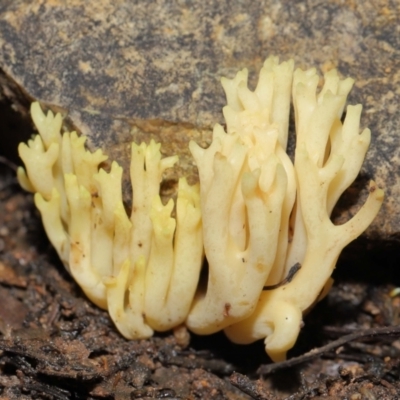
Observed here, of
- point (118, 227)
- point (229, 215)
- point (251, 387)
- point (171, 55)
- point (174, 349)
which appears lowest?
point (174, 349)

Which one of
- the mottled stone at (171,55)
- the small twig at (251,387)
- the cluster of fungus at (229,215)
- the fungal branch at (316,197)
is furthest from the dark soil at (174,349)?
the mottled stone at (171,55)

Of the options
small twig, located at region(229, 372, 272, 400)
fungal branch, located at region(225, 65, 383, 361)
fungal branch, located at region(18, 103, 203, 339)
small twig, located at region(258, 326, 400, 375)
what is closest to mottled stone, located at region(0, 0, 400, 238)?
fungal branch, located at region(18, 103, 203, 339)

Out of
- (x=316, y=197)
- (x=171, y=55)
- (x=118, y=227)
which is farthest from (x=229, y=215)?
(x=171, y=55)

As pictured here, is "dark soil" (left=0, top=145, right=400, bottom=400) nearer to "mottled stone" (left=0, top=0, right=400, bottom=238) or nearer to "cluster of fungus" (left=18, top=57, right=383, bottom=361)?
"cluster of fungus" (left=18, top=57, right=383, bottom=361)

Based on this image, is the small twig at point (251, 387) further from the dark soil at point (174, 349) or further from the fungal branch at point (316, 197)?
the fungal branch at point (316, 197)

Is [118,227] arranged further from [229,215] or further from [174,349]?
[174,349]

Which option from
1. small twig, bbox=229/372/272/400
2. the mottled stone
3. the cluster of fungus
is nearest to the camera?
the cluster of fungus

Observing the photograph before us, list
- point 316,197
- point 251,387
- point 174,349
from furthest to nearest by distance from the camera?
point 174,349
point 251,387
point 316,197
